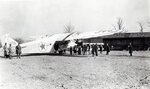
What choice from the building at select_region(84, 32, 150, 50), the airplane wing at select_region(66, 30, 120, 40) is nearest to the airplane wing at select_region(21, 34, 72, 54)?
the airplane wing at select_region(66, 30, 120, 40)

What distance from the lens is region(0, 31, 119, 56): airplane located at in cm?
2214

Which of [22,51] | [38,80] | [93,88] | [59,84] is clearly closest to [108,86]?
[93,88]

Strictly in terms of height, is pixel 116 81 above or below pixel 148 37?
below

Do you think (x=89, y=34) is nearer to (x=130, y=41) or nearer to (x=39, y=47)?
(x=39, y=47)

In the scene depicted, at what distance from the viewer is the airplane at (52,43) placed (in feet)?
72.6

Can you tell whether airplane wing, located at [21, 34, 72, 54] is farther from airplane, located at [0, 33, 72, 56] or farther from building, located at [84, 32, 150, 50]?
building, located at [84, 32, 150, 50]

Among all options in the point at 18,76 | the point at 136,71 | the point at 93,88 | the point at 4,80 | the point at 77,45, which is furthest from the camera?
the point at 77,45

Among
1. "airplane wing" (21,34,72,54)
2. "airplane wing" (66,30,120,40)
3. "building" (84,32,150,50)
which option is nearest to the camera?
"airplane wing" (21,34,72,54)

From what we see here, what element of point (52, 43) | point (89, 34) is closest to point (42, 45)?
point (52, 43)

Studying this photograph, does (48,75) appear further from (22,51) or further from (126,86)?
(22,51)

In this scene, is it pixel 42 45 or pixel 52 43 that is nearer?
pixel 42 45

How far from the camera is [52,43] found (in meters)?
23.1

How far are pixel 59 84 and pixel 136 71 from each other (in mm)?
5133

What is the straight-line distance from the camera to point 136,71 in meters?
12.9
